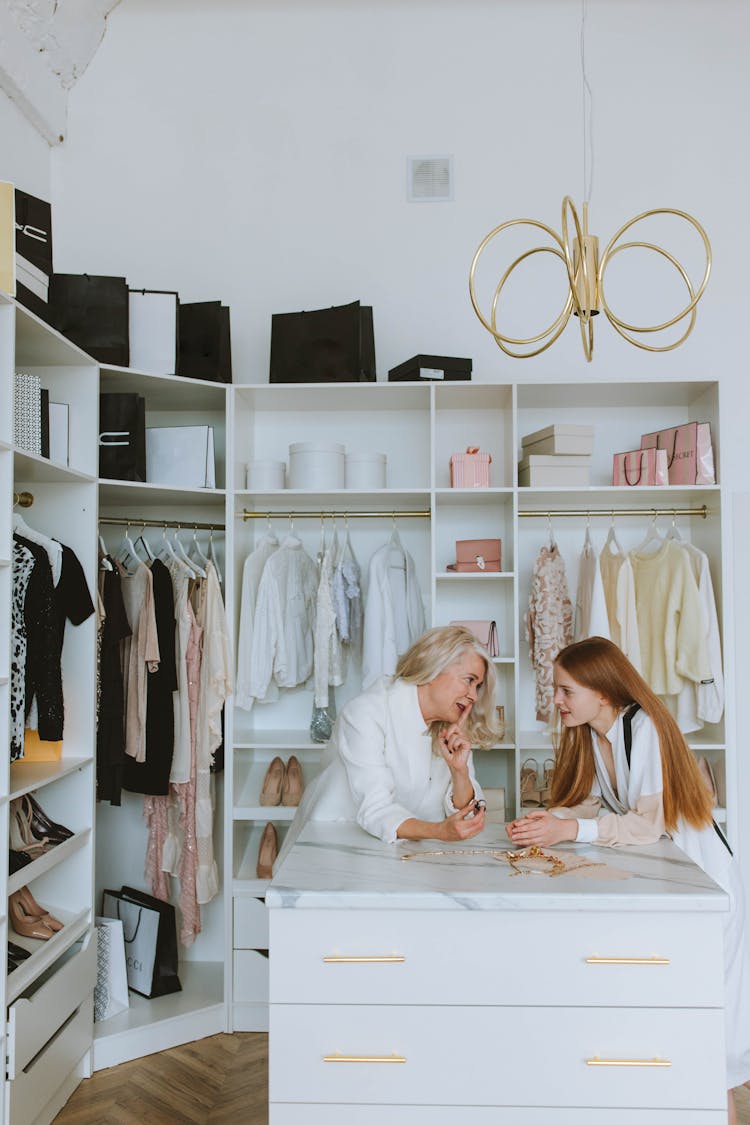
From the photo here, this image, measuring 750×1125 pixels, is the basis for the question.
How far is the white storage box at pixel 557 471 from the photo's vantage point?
3.85m

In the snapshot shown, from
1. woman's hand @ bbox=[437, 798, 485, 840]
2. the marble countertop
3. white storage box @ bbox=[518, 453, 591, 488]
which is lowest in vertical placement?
the marble countertop

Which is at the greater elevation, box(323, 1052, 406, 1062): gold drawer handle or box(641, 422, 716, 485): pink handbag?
box(641, 422, 716, 485): pink handbag

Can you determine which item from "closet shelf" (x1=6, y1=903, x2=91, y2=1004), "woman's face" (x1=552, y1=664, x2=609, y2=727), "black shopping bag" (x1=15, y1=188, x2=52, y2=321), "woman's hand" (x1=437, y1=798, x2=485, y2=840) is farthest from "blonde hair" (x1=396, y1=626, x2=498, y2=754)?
"black shopping bag" (x1=15, y1=188, x2=52, y2=321)

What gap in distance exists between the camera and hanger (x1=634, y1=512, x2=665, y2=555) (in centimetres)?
408

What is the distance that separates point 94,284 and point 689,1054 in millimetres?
3047

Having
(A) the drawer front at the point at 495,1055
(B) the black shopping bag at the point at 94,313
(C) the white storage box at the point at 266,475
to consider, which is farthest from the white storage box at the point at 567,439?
(A) the drawer front at the point at 495,1055

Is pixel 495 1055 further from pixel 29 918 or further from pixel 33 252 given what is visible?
pixel 33 252

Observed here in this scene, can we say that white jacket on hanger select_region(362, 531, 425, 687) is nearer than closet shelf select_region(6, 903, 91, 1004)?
No

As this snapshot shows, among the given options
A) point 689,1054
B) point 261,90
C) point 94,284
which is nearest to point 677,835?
point 689,1054

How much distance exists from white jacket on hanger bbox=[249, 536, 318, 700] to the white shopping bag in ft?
3.50

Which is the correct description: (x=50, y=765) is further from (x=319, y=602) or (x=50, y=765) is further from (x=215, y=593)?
(x=319, y=602)

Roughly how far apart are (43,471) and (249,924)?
1992mm

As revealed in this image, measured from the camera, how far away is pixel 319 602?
394 cm

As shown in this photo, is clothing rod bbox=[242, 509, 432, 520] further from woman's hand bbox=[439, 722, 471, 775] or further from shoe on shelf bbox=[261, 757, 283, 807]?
woman's hand bbox=[439, 722, 471, 775]
